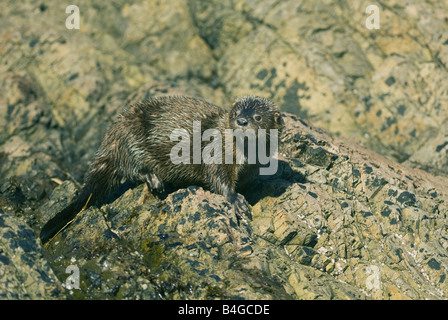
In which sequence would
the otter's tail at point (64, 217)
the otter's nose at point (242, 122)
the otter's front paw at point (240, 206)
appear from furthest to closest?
the otter's front paw at point (240, 206), the otter's nose at point (242, 122), the otter's tail at point (64, 217)

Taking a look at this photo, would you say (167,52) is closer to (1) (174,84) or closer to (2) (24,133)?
(1) (174,84)

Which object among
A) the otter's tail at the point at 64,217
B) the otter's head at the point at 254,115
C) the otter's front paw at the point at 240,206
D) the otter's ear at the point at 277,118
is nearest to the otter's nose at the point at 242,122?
the otter's head at the point at 254,115

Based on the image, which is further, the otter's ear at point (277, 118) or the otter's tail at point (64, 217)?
the otter's ear at point (277, 118)

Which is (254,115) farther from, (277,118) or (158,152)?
(158,152)

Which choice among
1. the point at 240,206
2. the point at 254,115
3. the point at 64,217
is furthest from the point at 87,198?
the point at 254,115

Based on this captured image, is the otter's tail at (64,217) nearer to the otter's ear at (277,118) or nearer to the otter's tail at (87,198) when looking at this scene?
the otter's tail at (87,198)

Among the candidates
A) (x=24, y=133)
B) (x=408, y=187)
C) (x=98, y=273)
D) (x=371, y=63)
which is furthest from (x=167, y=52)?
(x=98, y=273)

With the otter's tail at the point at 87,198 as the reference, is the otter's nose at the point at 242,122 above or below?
above
